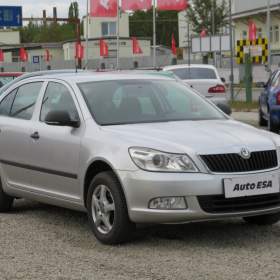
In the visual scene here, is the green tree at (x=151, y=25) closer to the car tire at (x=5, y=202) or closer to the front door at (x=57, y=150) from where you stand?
the car tire at (x=5, y=202)

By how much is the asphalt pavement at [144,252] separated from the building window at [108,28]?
9538 centimetres

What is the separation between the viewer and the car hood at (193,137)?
6.77m

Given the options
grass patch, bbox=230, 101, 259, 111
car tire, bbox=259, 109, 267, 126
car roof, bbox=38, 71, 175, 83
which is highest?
car roof, bbox=38, 71, 175, 83

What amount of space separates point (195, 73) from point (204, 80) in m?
0.75

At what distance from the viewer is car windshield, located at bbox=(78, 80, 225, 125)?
772cm

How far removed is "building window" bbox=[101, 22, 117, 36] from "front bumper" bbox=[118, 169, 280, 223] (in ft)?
318

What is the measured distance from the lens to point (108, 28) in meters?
103

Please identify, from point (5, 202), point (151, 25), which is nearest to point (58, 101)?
point (5, 202)

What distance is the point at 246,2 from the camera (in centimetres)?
7694

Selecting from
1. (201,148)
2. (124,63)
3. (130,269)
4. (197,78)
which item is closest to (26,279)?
(130,269)

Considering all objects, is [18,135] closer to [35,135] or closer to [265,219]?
[35,135]

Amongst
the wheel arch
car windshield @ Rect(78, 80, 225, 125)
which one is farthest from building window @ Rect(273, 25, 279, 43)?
the wheel arch

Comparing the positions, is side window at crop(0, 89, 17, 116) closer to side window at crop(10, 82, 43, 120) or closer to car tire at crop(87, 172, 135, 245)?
side window at crop(10, 82, 43, 120)

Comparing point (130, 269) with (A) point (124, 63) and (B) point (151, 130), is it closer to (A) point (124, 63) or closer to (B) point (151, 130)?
(B) point (151, 130)
